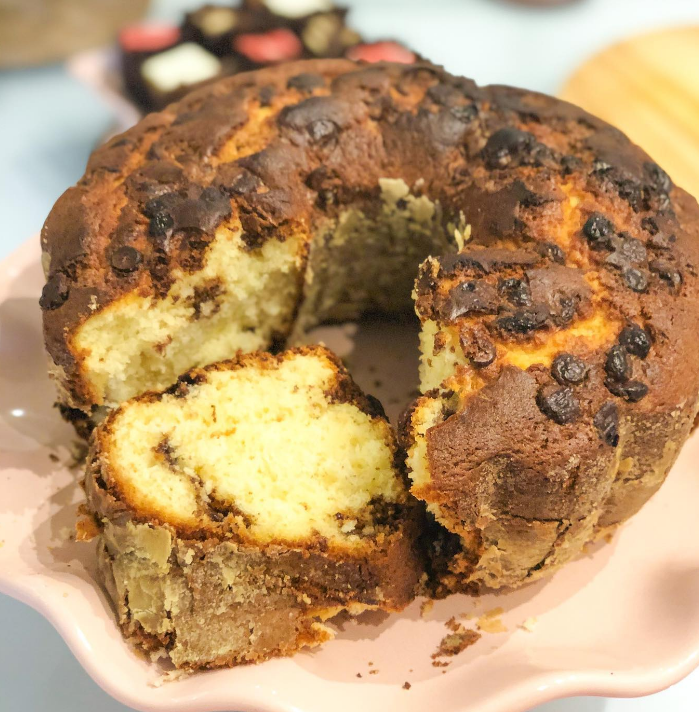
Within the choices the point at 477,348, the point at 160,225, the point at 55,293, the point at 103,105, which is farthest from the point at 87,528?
the point at 103,105

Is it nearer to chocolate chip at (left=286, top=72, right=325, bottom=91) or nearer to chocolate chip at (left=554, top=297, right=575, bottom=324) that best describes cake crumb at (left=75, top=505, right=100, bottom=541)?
chocolate chip at (left=554, top=297, right=575, bottom=324)

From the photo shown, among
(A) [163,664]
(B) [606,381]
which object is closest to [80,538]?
(A) [163,664]

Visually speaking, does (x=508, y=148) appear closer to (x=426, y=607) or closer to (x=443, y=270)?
(x=443, y=270)

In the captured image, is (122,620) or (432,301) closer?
(122,620)

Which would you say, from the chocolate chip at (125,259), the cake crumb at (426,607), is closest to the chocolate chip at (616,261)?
the cake crumb at (426,607)

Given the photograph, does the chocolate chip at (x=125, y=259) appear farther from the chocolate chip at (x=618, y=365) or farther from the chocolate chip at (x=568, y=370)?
the chocolate chip at (x=618, y=365)

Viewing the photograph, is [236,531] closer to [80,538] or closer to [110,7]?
[80,538]
